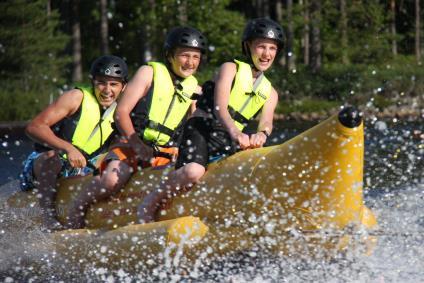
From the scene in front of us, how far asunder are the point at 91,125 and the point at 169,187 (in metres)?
1.02

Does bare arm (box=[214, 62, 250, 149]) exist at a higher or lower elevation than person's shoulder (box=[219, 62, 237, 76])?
lower

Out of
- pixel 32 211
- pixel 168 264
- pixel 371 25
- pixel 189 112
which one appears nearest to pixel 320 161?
pixel 168 264

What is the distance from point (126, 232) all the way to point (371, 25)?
23.6m

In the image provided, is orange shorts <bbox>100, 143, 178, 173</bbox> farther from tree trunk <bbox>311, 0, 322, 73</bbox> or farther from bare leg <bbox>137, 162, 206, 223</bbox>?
tree trunk <bbox>311, 0, 322, 73</bbox>

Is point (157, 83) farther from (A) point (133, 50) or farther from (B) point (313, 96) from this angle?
(A) point (133, 50)

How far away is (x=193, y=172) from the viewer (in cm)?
589

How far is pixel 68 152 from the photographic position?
256 inches

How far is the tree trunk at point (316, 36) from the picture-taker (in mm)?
Answer: 27267

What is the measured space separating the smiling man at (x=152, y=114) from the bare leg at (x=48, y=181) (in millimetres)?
263

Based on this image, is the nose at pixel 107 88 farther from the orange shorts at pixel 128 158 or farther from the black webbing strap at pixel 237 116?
the black webbing strap at pixel 237 116

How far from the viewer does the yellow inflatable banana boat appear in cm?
534

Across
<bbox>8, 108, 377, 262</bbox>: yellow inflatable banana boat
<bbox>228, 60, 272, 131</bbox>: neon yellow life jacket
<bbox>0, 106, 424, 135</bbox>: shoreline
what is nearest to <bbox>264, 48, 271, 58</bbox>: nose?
<bbox>228, 60, 272, 131</bbox>: neon yellow life jacket

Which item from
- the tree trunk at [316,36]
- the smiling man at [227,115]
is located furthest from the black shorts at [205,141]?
the tree trunk at [316,36]

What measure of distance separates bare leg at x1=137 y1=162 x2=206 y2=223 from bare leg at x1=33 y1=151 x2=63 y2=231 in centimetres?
89
